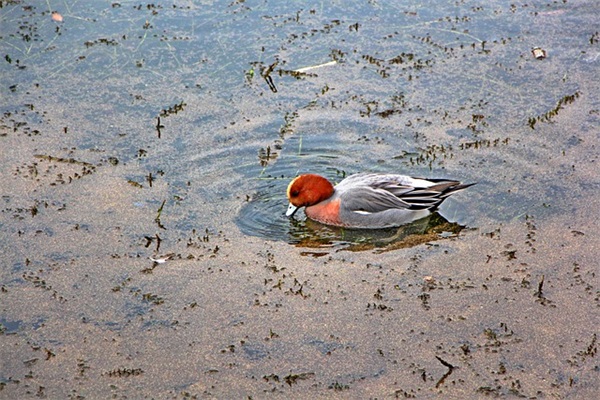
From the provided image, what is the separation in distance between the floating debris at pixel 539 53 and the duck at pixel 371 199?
93.8 inches

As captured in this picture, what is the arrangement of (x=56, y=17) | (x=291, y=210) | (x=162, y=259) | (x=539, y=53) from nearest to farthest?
1. (x=162, y=259)
2. (x=291, y=210)
3. (x=539, y=53)
4. (x=56, y=17)

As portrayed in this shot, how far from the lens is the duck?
5801mm

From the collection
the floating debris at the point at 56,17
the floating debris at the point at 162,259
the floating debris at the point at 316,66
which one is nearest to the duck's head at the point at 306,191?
the floating debris at the point at 162,259

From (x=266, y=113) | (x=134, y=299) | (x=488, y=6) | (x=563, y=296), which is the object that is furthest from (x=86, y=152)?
(x=488, y=6)

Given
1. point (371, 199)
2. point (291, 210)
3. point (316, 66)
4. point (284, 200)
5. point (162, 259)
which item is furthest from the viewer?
point (316, 66)

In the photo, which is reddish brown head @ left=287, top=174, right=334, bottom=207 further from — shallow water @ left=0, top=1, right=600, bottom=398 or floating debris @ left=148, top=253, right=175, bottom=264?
floating debris @ left=148, top=253, right=175, bottom=264

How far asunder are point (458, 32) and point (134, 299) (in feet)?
15.4

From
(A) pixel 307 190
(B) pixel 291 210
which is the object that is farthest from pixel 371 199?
(B) pixel 291 210

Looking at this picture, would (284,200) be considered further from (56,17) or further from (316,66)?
(56,17)

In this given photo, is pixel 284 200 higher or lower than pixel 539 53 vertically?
lower

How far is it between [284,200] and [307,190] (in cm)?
28

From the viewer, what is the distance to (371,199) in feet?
19.1

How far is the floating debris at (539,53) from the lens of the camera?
7.78m

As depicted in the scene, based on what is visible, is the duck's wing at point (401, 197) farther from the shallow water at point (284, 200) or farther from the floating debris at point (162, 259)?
the floating debris at point (162, 259)
